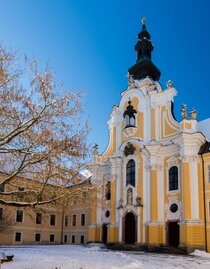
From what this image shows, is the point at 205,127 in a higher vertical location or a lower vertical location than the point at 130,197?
higher

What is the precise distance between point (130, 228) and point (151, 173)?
18.6 feet

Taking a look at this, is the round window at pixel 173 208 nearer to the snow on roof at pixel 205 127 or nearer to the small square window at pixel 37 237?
the snow on roof at pixel 205 127

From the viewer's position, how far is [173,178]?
2944 cm

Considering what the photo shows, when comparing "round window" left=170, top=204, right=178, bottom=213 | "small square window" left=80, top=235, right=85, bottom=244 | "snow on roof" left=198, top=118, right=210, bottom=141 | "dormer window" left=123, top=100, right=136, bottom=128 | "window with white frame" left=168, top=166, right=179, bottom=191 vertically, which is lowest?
"small square window" left=80, top=235, right=85, bottom=244

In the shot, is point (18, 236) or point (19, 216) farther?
point (19, 216)

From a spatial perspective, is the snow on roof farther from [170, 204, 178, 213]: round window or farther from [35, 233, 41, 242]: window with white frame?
[35, 233, 41, 242]: window with white frame

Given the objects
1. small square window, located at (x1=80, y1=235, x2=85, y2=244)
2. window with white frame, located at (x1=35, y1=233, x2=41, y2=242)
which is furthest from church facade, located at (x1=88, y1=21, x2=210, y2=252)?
window with white frame, located at (x1=35, y1=233, x2=41, y2=242)

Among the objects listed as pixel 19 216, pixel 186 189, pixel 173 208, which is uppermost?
pixel 186 189

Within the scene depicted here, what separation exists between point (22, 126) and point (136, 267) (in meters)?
8.79

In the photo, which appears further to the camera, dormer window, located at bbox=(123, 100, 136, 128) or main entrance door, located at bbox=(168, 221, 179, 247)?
dormer window, located at bbox=(123, 100, 136, 128)

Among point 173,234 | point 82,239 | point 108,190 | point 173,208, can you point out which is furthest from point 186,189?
point 82,239

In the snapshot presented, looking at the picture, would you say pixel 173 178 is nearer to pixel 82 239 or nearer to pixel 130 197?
pixel 130 197

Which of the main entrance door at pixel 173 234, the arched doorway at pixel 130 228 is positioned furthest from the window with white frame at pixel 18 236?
the main entrance door at pixel 173 234

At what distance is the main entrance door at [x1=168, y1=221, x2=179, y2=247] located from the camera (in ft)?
91.1
